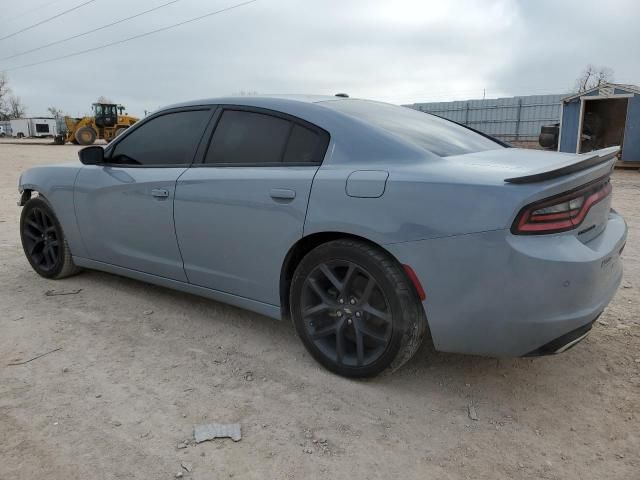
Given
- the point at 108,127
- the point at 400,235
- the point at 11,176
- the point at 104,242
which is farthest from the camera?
the point at 108,127

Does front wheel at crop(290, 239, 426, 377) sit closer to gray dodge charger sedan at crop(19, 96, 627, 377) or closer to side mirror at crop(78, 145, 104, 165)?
gray dodge charger sedan at crop(19, 96, 627, 377)

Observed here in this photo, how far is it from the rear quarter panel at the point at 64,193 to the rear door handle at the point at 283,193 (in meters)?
2.05

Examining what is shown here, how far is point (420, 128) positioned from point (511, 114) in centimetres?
2593

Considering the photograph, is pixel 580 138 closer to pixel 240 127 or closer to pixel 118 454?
pixel 240 127

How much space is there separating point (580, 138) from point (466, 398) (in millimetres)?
16817

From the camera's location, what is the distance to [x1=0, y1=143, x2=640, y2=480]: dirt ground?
2096 millimetres

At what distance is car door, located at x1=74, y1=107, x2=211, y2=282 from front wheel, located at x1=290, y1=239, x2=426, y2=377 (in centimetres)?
104

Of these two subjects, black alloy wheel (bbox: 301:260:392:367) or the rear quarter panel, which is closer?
black alloy wheel (bbox: 301:260:392:367)

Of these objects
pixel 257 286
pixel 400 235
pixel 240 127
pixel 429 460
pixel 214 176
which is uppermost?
pixel 240 127

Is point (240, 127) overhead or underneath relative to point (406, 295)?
overhead

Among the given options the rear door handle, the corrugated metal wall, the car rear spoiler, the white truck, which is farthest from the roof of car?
the white truck

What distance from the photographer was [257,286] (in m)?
2.98

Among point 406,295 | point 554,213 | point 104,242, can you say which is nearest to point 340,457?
point 406,295

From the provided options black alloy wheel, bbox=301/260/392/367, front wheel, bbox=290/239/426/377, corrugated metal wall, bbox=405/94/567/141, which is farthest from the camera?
corrugated metal wall, bbox=405/94/567/141
